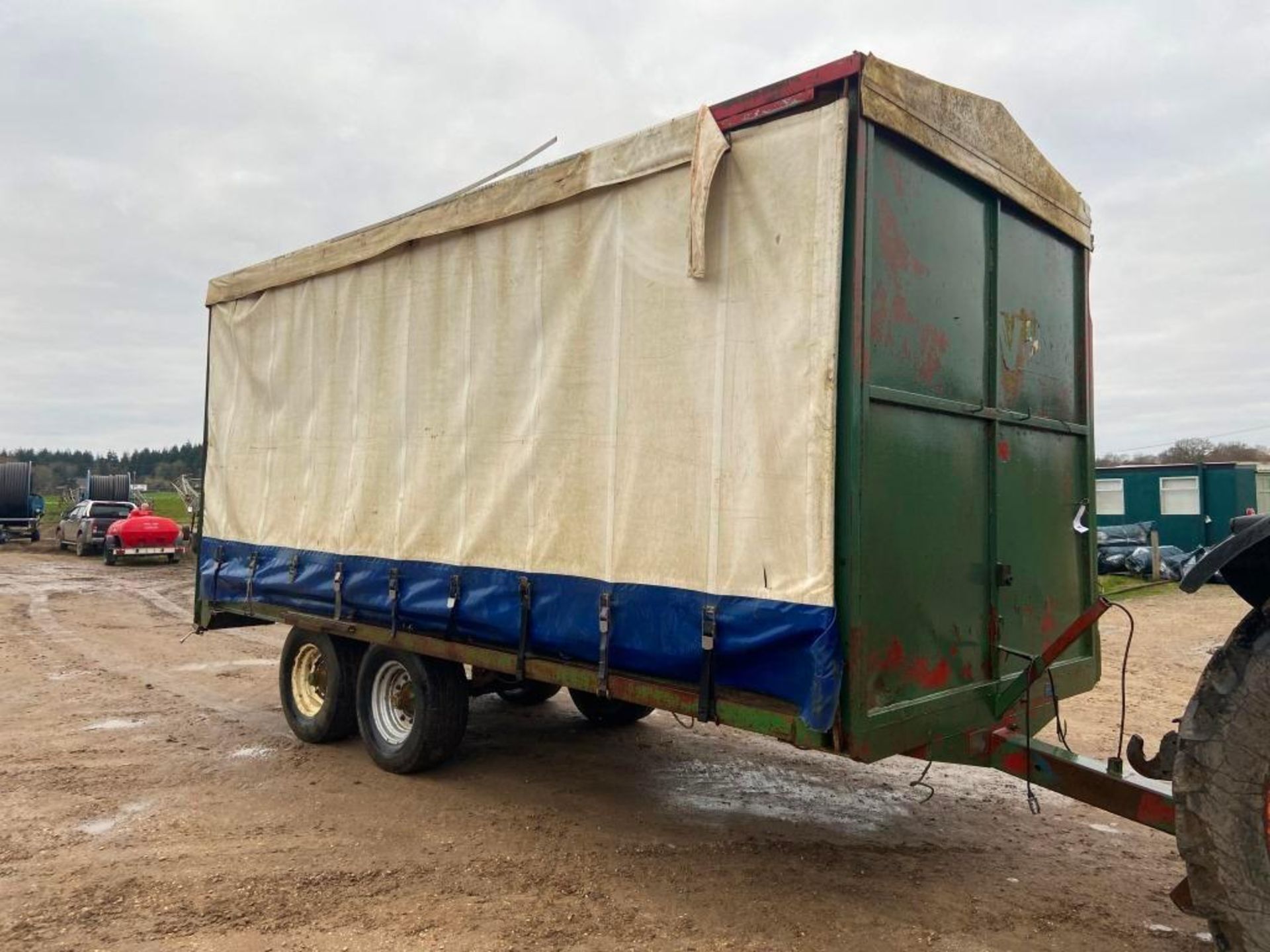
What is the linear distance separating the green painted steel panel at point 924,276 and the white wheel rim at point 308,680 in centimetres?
507

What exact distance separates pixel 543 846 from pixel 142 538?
23148mm

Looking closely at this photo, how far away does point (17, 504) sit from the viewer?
1268 inches

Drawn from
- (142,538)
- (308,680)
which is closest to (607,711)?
(308,680)

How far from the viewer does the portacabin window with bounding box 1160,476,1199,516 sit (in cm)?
2147

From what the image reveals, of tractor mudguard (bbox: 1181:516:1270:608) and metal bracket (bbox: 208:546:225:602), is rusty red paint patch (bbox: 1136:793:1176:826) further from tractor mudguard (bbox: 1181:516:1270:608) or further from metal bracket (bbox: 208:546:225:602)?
metal bracket (bbox: 208:546:225:602)

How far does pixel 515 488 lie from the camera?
16.0ft

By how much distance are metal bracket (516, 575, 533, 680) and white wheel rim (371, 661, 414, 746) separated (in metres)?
1.50

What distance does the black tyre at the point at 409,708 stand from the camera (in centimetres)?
560

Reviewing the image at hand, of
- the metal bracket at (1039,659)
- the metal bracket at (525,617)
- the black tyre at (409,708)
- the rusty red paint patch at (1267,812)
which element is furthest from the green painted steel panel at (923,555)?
the black tyre at (409,708)

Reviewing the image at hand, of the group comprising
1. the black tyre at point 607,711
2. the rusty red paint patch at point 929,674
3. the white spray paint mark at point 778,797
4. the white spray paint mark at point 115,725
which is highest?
the rusty red paint patch at point 929,674

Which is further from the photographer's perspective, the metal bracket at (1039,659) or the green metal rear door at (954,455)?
the metal bracket at (1039,659)

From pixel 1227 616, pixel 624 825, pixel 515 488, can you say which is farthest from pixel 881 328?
pixel 1227 616

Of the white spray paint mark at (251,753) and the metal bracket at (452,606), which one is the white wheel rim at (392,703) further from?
the white spray paint mark at (251,753)

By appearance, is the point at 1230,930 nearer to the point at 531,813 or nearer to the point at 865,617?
the point at 865,617
